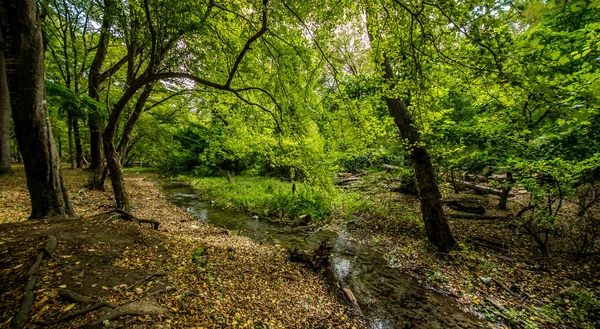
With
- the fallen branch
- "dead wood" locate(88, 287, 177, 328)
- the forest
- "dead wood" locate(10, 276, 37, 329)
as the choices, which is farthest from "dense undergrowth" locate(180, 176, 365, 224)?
"dead wood" locate(10, 276, 37, 329)

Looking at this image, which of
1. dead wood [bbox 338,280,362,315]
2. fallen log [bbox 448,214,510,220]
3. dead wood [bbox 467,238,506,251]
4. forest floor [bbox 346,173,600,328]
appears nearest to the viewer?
forest floor [bbox 346,173,600,328]

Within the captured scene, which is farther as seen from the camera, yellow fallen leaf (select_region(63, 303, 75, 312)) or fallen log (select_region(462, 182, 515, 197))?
fallen log (select_region(462, 182, 515, 197))

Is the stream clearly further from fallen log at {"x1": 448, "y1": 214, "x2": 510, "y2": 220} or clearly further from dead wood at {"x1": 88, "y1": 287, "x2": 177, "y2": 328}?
fallen log at {"x1": 448, "y1": 214, "x2": 510, "y2": 220}

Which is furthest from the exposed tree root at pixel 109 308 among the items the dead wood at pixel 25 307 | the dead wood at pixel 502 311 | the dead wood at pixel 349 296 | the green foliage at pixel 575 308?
the green foliage at pixel 575 308

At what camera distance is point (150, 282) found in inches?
141

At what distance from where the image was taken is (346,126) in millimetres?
6113

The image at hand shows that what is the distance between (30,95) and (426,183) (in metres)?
9.10

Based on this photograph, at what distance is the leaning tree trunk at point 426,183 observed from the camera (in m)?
6.59

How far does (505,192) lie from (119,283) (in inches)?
462

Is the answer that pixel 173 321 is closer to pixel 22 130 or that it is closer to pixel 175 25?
pixel 22 130

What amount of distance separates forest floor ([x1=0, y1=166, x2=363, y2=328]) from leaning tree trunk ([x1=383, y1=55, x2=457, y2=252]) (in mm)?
3684

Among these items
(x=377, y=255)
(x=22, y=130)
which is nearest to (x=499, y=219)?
(x=377, y=255)

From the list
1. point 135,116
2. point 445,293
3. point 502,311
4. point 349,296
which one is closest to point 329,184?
point 349,296

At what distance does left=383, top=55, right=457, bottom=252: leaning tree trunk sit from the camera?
6.59 meters
